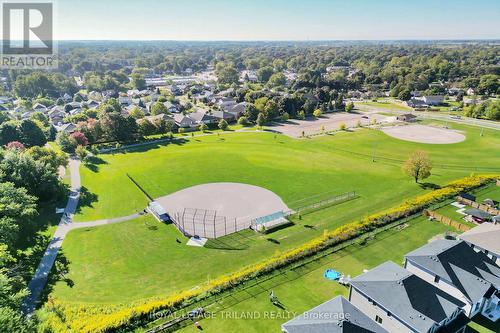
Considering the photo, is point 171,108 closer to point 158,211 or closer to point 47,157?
point 47,157

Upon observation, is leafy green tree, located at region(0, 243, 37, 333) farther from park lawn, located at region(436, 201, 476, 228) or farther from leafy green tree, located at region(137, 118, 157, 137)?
leafy green tree, located at region(137, 118, 157, 137)

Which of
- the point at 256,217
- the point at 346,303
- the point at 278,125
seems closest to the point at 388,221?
the point at 256,217

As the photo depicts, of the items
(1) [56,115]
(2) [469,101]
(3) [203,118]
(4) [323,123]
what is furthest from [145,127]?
(2) [469,101]

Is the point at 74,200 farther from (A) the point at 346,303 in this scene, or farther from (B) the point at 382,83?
(B) the point at 382,83

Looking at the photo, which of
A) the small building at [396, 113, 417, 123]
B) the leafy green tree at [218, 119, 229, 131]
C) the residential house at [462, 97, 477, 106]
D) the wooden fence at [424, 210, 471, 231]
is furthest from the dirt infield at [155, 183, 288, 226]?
the residential house at [462, 97, 477, 106]

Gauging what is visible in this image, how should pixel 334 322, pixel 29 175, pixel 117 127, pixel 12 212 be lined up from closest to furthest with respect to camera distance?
pixel 334 322 < pixel 12 212 < pixel 29 175 < pixel 117 127

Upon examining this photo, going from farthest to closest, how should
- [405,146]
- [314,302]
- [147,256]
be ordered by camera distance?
[405,146]
[147,256]
[314,302]

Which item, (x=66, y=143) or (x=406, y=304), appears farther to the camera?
(x=66, y=143)
